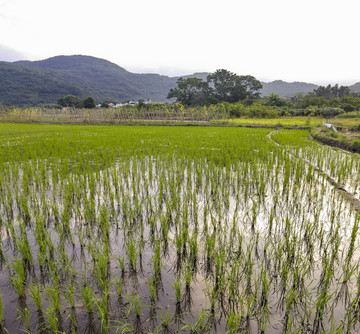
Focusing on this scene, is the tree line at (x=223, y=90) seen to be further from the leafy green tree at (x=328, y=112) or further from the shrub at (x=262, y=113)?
the leafy green tree at (x=328, y=112)

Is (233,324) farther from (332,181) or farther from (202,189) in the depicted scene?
(332,181)

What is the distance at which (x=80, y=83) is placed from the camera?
105 meters

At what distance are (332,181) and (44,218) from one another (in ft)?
17.5

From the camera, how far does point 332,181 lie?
16.7 feet

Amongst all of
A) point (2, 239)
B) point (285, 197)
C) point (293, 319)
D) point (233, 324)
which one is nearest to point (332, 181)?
point (285, 197)

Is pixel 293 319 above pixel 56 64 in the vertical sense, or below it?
below

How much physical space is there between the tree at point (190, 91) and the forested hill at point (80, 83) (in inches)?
1738

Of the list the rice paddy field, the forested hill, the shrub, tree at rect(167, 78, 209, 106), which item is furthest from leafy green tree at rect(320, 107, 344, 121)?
the forested hill

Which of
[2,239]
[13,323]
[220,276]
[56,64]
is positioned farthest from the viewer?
[56,64]

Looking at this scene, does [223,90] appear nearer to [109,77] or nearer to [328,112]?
[328,112]

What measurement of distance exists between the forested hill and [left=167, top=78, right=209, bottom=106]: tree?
44.2 meters

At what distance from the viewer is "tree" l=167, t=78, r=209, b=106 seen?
5166 centimetres

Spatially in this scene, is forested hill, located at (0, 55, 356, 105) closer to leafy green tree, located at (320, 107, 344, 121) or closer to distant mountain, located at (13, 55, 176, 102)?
distant mountain, located at (13, 55, 176, 102)

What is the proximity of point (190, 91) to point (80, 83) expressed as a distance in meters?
71.6
